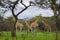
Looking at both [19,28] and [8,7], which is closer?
[8,7]

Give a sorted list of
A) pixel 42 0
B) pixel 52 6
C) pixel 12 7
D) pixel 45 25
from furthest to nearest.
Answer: pixel 45 25
pixel 52 6
pixel 42 0
pixel 12 7

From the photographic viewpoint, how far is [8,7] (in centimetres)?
1273

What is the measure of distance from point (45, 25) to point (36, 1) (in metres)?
18.5

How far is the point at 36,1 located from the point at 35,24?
53.7 ft

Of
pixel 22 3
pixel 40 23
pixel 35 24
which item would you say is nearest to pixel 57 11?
pixel 22 3

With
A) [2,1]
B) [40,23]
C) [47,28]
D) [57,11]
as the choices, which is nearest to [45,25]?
[47,28]

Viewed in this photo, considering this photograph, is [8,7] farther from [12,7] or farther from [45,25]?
[45,25]

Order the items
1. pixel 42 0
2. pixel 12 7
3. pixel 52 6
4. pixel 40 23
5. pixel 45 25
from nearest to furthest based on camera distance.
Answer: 1. pixel 12 7
2. pixel 42 0
3. pixel 52 6
4. pixel 45 25
5. pixel 40 23

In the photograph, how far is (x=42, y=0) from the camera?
47.0ft

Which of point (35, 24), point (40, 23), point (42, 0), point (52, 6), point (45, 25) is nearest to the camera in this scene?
point (42, 0)

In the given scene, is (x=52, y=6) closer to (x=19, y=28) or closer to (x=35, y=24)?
(x=35, y=24)

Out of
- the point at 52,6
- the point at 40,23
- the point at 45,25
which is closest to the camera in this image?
the point at 52,6

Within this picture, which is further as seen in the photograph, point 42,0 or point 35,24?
point 35,24

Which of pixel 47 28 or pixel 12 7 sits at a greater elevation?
pixel 12 7
